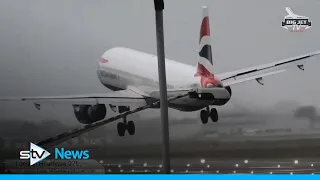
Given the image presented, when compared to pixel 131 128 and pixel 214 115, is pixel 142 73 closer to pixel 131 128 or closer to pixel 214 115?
pixel 131 128

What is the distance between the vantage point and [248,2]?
10.4ft

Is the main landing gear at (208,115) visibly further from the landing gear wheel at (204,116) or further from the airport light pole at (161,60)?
the airport light pole at (161,60)

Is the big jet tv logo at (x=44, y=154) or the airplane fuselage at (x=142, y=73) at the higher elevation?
the airplane fuselage at (x=142, y=73)

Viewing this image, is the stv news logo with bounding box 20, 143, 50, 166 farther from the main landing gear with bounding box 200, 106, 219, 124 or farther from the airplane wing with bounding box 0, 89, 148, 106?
the main landing gear with bounding box 200, 106, 219, 124

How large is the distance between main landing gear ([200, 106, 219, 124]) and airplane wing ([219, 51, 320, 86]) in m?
0.18

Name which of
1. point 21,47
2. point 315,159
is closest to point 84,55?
point 21,47

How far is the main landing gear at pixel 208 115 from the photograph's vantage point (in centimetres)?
321

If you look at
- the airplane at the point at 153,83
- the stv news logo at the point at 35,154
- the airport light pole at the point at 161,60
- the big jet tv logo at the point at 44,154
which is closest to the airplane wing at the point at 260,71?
the airplane at the point at 153,83

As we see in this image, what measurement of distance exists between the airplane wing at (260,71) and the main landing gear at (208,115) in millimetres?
175

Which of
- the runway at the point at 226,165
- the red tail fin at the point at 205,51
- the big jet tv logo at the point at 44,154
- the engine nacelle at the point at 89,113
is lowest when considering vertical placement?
the runway at the point at 226,165

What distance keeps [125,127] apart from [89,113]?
23 centimetres

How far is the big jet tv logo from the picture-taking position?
330 cm

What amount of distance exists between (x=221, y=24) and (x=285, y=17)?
14.4 inches

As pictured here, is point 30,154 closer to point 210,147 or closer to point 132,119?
point 132,119
